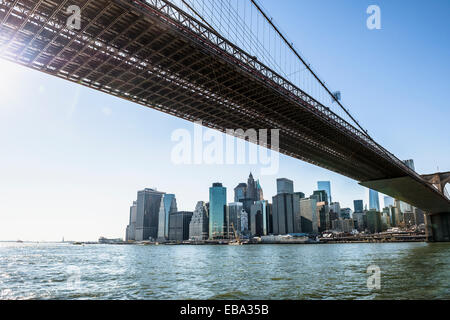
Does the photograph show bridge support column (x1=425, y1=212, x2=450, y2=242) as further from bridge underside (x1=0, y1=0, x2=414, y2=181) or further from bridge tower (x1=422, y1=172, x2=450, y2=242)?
bridge underside (x1=0, y1=0, x2=414, y2=181)

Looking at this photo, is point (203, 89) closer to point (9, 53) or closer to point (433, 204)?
point (9, 53)

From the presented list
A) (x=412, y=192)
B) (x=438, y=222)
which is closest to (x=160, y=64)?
(x=412, y=192)

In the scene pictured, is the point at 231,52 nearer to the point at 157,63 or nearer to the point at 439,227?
the point at 157,63

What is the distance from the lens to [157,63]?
23.2 meters

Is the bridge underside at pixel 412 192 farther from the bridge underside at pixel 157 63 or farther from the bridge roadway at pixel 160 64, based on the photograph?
the bridge underside at pixel 157 63

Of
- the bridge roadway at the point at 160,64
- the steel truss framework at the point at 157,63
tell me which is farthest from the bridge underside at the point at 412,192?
the steel truss framework at the point at 157,63

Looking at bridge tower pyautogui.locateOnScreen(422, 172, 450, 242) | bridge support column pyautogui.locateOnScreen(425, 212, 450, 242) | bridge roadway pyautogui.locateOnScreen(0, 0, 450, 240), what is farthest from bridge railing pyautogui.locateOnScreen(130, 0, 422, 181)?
bridge support column pyautogui.locateOnScreen(425, 212, 450, 242)

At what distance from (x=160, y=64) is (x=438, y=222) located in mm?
78949

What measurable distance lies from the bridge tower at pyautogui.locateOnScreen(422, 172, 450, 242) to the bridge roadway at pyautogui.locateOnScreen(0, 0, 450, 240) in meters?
38.6

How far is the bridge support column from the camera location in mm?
75075

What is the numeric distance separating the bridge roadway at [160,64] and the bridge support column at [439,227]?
50566 mm

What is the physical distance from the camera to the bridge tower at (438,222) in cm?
6806

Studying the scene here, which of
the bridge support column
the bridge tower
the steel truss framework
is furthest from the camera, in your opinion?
the bridge support column
